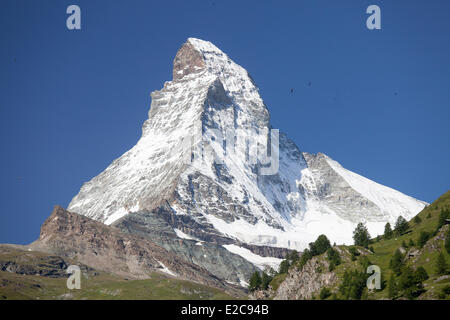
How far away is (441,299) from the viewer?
152500 mm
